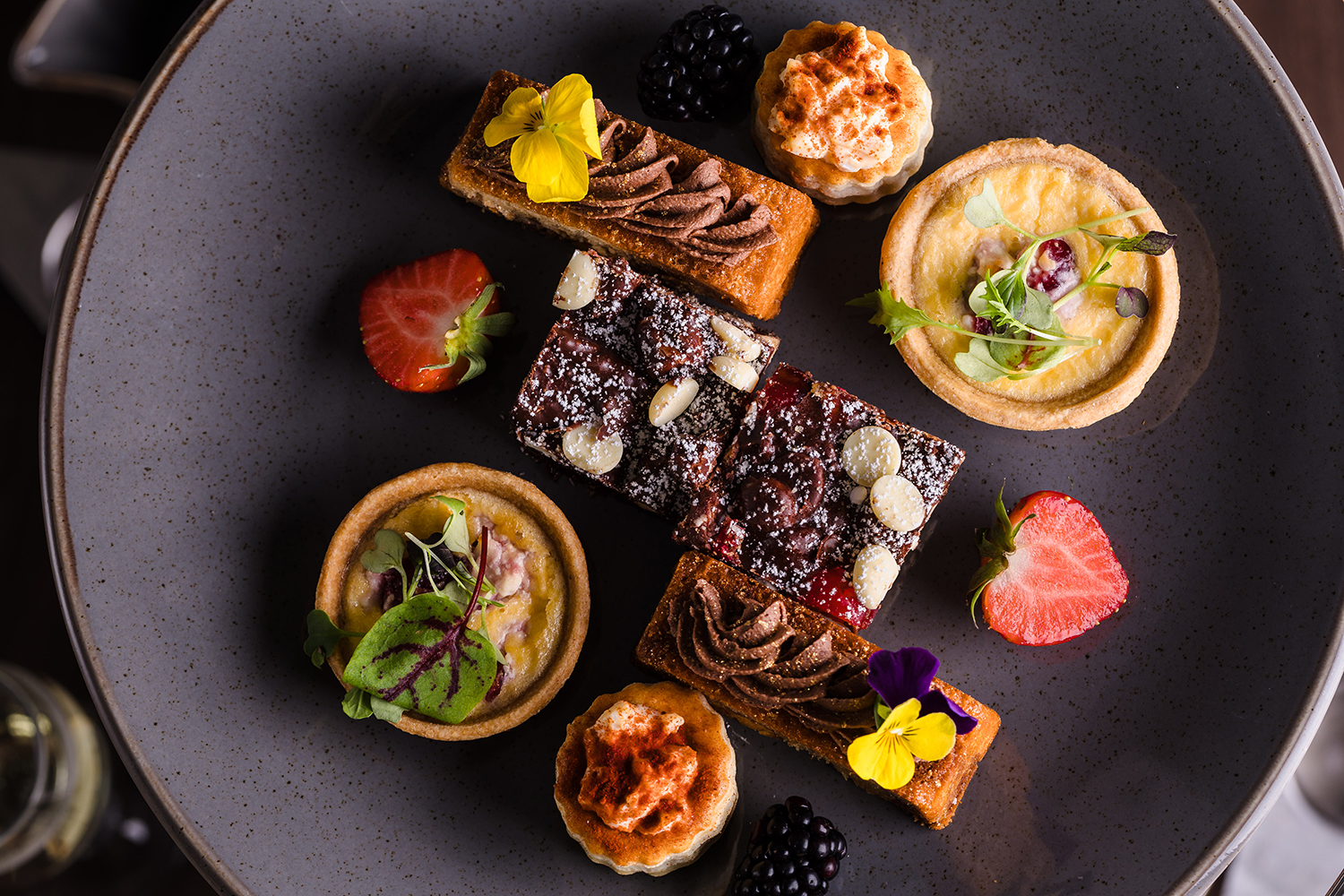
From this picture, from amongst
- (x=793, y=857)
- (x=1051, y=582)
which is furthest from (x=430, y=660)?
(x=1051, y=582)

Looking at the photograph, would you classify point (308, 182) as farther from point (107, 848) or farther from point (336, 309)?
point (107, 848)

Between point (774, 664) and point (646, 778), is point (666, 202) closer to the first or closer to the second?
point (774, 664)

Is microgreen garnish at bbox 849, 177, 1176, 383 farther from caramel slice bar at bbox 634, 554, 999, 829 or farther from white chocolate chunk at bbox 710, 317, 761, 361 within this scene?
caramel slice bar at bbox 634, 554, 999, 829

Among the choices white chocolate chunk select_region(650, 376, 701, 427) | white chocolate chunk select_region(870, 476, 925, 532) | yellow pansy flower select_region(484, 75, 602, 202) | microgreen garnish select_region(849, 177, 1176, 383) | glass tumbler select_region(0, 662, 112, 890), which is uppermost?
microgreen garnish select_region(849, 177, 1176, 383)

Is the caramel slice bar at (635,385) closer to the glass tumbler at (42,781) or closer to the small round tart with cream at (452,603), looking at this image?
the small round tart with cream at (452,603)

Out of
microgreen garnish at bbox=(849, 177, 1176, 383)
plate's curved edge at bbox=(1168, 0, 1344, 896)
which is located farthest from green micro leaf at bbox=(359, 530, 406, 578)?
plate's curved edge at bbox=(1168, 0, 1344, 896)

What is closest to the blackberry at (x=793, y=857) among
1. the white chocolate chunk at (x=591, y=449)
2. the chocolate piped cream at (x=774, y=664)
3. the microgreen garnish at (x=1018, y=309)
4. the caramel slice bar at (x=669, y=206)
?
the chocolate piped cream at (x=774, y=664)

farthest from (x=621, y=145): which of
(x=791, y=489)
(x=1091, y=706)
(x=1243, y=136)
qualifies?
(x=1091, y=706)
